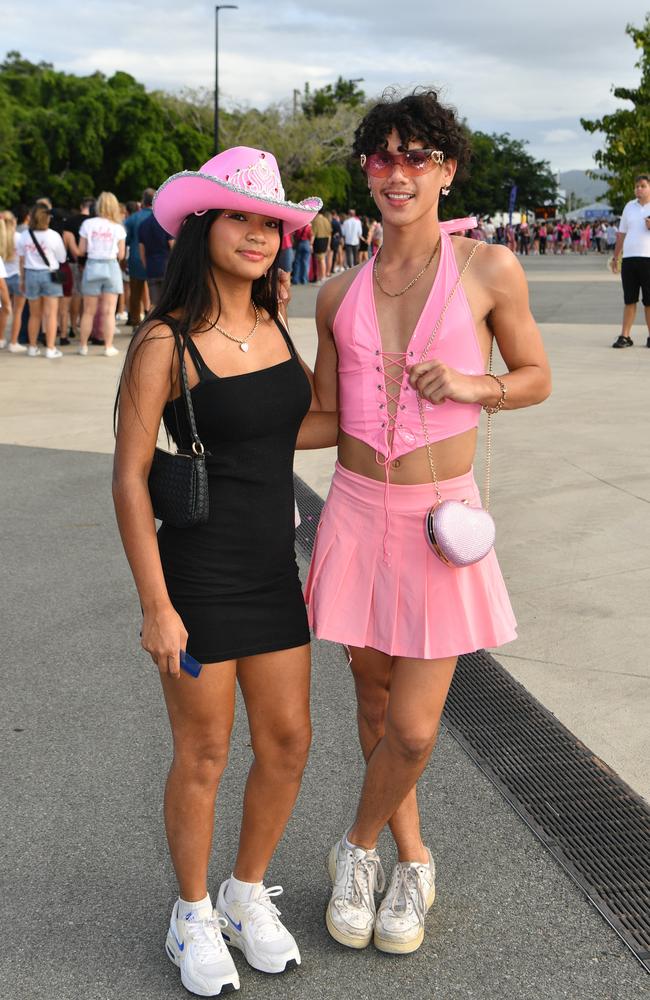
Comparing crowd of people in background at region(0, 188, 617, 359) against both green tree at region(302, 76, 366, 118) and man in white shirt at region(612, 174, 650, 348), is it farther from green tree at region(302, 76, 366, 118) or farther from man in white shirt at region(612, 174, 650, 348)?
green tree at region(302, 76, 366, 118)

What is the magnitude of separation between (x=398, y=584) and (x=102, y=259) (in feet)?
36.9

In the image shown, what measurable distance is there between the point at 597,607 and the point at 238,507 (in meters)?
2.94

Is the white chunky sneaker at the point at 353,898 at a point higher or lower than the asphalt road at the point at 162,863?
higher

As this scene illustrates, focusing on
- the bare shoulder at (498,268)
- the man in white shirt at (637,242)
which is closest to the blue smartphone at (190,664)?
the bare shoulder at (498,268)

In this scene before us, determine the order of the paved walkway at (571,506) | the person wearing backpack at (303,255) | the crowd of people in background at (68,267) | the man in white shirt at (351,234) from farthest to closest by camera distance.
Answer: the man in white shirt at (351,234), the person wearing backpack at (303,255), the crowd of people in background at (68,267), the paved walkway at (571,506)

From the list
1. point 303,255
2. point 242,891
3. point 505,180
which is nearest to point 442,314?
point 242,891

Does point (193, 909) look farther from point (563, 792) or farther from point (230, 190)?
point (230, 190)

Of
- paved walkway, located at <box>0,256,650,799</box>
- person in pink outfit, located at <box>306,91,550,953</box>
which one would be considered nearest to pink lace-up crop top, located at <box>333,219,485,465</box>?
person in pink outfit, located at <box>306,91,550,953</box>

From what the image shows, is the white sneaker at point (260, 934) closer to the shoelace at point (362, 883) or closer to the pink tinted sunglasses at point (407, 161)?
the shoelace at point (362, 883)

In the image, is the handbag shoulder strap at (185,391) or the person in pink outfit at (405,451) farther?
the person in pink outfit at (405,451)

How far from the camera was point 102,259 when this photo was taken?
13125 mm

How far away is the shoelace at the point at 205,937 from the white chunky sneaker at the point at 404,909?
0.40 meters

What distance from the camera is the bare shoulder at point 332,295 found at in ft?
9.13

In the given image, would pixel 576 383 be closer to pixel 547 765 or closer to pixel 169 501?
pixel 547 765
